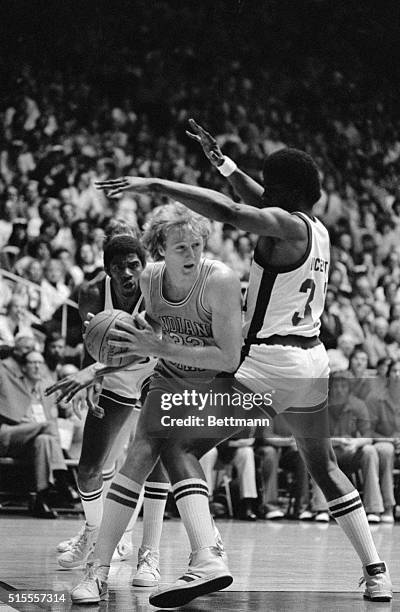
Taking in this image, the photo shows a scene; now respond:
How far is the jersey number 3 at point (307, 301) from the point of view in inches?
166

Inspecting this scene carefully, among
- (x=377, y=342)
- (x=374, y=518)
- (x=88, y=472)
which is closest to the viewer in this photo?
(x=88, y=472)

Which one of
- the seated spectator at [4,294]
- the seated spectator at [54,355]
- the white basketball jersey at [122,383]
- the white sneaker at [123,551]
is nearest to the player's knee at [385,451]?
the seated spectator at [54,355]

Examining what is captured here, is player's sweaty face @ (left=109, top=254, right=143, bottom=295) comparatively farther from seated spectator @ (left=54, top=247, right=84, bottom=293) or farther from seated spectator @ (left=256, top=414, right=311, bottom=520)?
seated spectator @ (left=54, top=247, right=84, bottom=293)

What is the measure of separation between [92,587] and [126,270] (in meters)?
1.69

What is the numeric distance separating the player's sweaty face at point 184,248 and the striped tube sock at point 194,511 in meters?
0.81

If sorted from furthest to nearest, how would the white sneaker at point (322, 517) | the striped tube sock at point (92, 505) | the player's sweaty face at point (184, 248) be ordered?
the white sneaker at point (322, 517) → the striped tube sock at point (92, 505) → the player's sweaty face at point (184, 248)

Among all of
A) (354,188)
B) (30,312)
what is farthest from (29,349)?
(354,188)

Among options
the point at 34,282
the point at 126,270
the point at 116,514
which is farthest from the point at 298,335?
the point at 34,282

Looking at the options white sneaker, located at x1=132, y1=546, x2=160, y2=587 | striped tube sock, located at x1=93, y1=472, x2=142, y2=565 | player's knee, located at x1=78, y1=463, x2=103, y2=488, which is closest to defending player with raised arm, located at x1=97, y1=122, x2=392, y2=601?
striped tube sock, located at x1=93, y1=472, x2=142, y2=565

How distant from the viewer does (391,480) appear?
8.97m

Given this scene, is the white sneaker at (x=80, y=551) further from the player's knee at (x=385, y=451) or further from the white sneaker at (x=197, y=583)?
the player's knee at (x=385, y=451)

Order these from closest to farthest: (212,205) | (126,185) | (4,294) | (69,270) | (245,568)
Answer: (126,185)
(212,205)
(245,568)
(4,294)
(69,270)

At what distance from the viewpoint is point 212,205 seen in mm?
3709

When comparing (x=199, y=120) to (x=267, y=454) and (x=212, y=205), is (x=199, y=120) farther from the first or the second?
(x=212, y=205)
